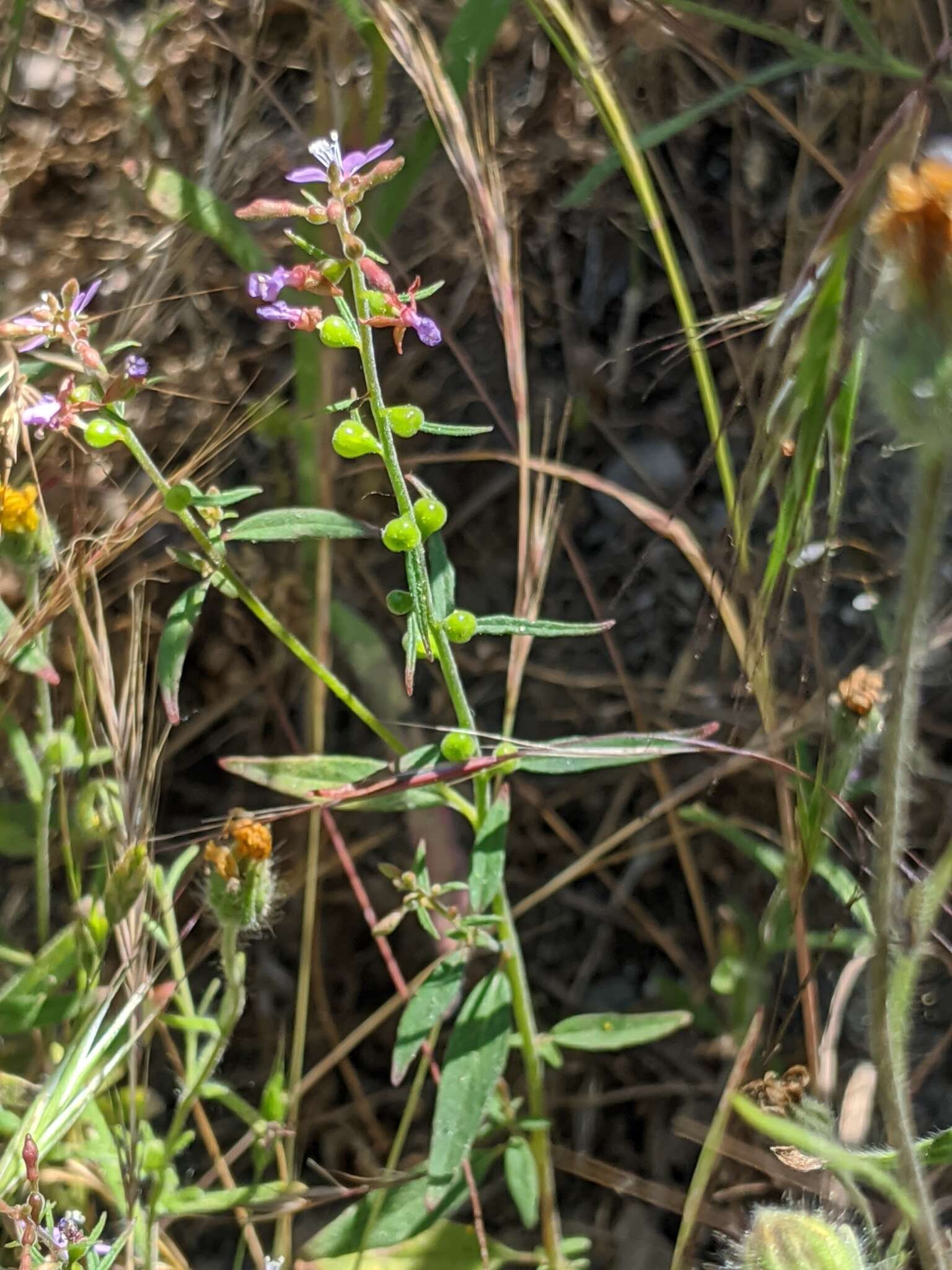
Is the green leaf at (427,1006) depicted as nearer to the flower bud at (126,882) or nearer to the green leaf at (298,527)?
the flower bud at (126,882)

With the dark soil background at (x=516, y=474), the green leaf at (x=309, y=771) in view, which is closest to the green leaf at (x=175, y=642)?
the green leaf at (x=309, y=771)

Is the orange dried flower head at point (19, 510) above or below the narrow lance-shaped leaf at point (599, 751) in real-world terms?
above

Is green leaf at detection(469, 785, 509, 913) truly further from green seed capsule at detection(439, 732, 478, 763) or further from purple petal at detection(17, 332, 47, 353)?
purple petal at detection(17, 332, 47, 353)

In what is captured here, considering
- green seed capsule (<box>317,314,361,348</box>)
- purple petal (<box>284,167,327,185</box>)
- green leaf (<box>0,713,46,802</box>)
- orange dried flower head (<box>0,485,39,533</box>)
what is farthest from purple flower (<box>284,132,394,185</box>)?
green leaf (<box>0,713,46,802</box>)

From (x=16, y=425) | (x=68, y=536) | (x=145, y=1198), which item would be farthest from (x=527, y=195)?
(x=145, y=1198)

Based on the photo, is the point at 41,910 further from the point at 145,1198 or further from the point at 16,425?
the point at 16,425
